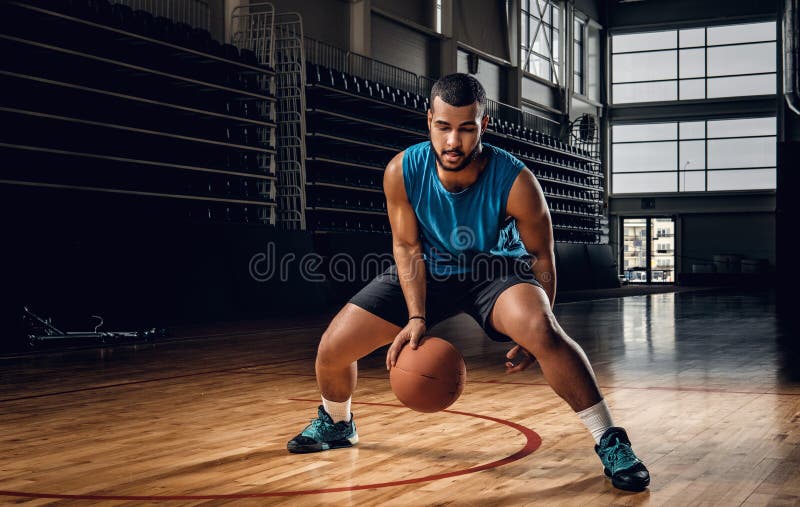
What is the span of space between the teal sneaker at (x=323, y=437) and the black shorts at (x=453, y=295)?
491 mm

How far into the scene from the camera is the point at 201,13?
12055 mm

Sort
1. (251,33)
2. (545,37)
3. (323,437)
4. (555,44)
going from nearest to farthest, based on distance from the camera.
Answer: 1. (323,437)
2. (251,33)
3. (545,37)
4. (555,44)

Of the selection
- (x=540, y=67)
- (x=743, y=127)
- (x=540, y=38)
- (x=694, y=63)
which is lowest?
(x=743, y=127)

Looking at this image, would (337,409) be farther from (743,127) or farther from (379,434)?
(743,127)

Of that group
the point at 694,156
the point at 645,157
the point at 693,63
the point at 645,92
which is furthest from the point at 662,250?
the point at 693,63

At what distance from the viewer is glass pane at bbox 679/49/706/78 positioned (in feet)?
85.6

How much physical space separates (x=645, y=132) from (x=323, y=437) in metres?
24.8

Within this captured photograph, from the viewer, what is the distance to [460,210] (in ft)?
10.1

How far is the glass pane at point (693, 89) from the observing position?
26031 mm

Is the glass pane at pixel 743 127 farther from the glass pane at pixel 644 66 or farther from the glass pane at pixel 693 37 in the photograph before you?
the glass pane at pixel 693 37

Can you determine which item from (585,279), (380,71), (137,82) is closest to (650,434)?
(137,82)

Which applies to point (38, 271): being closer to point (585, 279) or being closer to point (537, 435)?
point (537, 435)

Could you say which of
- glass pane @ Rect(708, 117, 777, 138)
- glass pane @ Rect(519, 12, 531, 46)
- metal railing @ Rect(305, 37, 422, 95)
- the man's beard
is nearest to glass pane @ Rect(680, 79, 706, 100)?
glass pane @ Rect(708, 117, 777, 138)

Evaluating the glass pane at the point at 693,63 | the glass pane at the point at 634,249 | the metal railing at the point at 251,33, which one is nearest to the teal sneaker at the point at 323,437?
the metal railing at the point at 251,33
